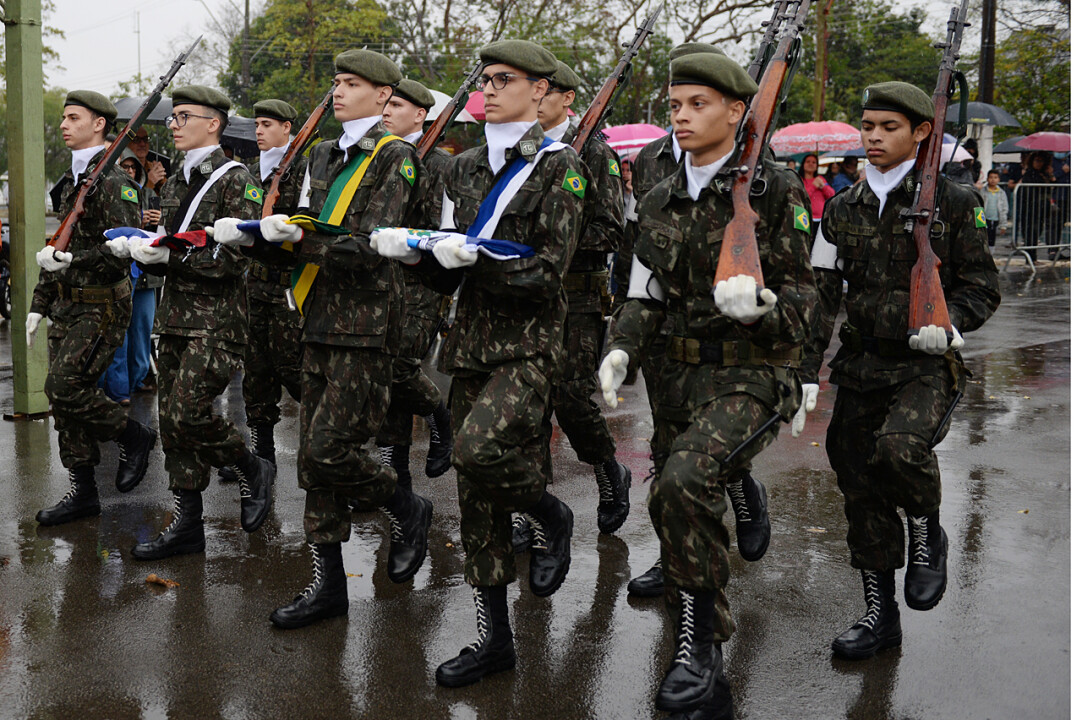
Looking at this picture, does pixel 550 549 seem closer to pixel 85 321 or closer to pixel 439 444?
pixel 439 444

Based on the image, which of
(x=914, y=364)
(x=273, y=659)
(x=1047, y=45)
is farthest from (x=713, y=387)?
(x=1047, y=45)

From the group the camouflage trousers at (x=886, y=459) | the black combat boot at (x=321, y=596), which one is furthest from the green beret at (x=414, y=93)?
the camouflage trousers at (x=886, y=459)

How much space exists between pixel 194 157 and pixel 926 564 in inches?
152

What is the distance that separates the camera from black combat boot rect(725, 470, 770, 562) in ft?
17.7

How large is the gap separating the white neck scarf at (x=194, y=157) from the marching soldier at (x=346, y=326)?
1.04 meters

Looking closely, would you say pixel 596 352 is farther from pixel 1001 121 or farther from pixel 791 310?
pixel 1001 121

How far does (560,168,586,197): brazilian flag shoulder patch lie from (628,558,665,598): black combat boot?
1700 millimetres

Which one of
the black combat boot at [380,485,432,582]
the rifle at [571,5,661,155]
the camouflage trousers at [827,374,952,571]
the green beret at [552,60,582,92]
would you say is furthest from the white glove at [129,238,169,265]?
the camouflage trousers at [827,374,952,571]

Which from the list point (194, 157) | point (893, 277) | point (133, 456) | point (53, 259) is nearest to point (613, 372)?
point (893, 277)

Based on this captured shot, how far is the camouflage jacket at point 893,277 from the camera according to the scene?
14.9 ft

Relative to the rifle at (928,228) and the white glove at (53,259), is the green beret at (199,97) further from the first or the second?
the rifle at (928,228)

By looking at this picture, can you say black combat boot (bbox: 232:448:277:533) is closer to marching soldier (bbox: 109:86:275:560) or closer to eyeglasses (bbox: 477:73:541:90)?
marching soldier (bbox: 109:86:275:560)

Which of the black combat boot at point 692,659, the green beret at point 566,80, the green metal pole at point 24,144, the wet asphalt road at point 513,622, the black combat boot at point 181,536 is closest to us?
the black combat boot at point 692,659

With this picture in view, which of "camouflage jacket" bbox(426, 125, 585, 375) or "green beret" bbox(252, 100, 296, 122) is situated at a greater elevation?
"green beret" bbox(252, 100, 296, 122)
